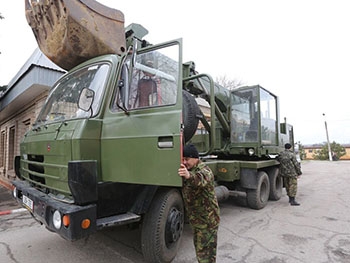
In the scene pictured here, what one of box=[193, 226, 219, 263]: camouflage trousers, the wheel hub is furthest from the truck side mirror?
box=[193, 226, 219, 263]: camouflage trousers

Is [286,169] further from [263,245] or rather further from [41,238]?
[41,238]

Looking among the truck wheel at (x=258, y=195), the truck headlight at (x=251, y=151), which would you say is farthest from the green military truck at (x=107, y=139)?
the truck wheel at (x=258, y=195)

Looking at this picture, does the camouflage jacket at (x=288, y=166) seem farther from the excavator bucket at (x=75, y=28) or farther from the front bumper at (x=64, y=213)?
the front bumper at (x=64, y=213)

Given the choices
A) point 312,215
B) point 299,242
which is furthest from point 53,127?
point 312,215

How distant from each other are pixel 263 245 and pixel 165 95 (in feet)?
9.05

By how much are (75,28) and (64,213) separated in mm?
2309

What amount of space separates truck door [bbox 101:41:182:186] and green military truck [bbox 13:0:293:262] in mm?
11

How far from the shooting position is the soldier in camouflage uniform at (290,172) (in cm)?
645

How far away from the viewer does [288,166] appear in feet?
21.6

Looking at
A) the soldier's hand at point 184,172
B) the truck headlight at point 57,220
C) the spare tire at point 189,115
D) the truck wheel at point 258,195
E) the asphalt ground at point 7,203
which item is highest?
the spare tire at point 189,115

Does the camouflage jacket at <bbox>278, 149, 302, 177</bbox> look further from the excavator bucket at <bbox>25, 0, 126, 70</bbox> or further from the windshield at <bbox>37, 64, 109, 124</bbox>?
the windshield at <bbox>37, 64, 109, 124</bbox>

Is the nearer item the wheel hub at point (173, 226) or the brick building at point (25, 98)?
the wheel hub at point (173, 226)

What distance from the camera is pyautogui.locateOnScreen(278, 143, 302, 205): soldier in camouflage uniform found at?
645 centimetres

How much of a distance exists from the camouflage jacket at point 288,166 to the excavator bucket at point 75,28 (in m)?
5.19
